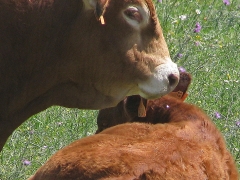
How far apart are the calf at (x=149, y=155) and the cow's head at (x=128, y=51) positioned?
259mm

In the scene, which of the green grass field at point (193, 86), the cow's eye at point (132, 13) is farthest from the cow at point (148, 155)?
the green grass field at point (193, 86)

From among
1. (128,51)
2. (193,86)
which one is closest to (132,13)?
(128,51)

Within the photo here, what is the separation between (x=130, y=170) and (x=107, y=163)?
0.51ft

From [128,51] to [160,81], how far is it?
263mm

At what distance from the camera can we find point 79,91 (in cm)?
546

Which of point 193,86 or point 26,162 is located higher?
point 26,162

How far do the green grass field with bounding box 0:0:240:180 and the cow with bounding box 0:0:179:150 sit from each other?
4.08 ft

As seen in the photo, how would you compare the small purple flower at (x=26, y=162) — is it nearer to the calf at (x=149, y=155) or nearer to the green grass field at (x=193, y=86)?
the green grass field at (x=193, y=86)

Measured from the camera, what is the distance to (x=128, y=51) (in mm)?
5293

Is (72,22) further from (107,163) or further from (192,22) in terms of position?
(192,22)

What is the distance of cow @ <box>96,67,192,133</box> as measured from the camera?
5859mm

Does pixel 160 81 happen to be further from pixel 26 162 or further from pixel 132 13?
pixel 26 162

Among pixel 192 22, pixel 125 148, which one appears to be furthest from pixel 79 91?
pixel 192 22

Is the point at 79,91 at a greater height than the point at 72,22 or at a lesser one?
lesser
